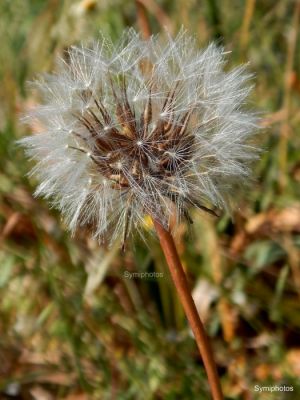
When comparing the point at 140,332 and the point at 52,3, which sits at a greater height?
the point at 52,3

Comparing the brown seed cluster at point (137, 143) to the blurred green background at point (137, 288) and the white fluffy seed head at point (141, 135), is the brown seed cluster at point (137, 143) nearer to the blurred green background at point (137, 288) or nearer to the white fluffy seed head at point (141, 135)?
the white fluffy seed head at point (141, 135)

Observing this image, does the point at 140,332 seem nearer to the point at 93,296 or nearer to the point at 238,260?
the point at 93,296

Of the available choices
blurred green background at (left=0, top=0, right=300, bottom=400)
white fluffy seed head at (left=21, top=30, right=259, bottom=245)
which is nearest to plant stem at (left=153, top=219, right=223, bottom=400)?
white fluffy seed head at (left=21, top=30, right=259, bottom=245)

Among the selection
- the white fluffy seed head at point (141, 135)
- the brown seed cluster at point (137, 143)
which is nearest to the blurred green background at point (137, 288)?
the white fluffy seed head at point (141, 135)

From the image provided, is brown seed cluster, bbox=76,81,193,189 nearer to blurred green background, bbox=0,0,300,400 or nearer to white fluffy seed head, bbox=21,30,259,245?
white fluffy seed head, bbox=21,30,259,245

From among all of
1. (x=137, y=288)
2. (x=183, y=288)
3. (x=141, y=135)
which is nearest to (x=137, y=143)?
Answer: (x=141, y=135)

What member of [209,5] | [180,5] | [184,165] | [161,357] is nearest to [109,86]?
[184,165]
